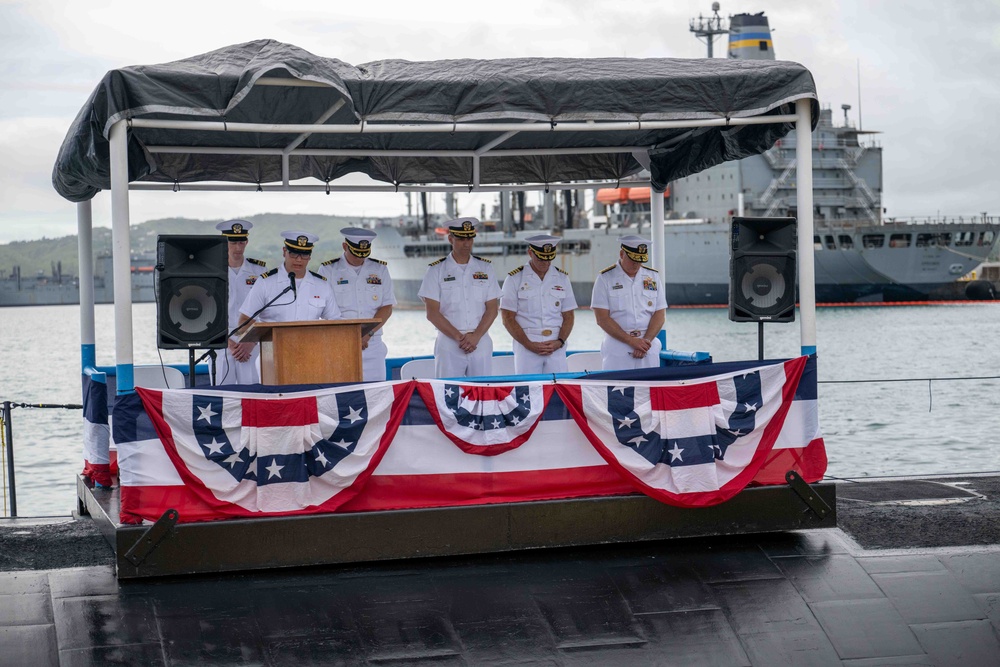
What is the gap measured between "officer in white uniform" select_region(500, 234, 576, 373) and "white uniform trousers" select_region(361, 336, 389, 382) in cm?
108

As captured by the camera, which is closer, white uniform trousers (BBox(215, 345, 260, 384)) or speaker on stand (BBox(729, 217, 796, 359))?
speaker on stand (BBox(729, 217, 796, 359))

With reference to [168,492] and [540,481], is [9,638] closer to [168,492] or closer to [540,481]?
[168,492]

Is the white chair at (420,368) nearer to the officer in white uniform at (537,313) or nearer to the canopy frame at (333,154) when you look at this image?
the officer in white uniform at (537,313)

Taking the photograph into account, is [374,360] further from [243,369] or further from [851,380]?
[851,380]

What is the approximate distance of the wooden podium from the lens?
5977mm

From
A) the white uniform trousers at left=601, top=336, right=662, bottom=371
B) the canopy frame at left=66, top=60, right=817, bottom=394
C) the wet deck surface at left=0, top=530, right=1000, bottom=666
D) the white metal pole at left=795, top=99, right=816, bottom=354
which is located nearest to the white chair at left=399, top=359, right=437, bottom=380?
the white uniform trousers at left=601, top=336, right=662, bottom=371

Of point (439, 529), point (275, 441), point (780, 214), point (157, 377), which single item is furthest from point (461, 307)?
point (780, 214)

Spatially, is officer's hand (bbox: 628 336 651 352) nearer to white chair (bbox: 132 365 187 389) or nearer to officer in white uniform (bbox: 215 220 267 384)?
officer in white uniform (bbox: 215 220 267 384)

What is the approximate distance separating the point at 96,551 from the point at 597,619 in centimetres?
292

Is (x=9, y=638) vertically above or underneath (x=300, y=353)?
underneath

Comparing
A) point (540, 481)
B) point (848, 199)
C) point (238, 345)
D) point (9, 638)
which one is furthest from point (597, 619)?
point (848, 199)

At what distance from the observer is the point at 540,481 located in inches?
239

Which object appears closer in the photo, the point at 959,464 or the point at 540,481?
the point at 540,481

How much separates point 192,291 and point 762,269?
3.40 m
